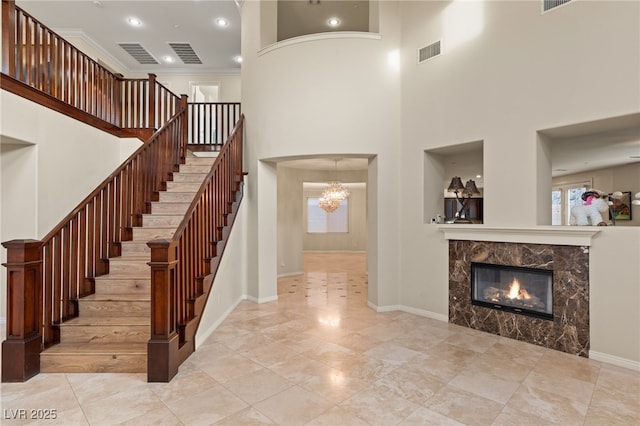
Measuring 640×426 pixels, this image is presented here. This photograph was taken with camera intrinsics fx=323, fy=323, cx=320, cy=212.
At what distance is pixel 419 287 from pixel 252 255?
111 inches

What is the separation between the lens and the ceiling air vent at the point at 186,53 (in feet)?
27.5

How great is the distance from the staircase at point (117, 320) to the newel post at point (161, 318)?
29 centimetres

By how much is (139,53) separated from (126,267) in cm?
727

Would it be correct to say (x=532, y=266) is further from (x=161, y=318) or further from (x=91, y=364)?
(x=91, y=364)

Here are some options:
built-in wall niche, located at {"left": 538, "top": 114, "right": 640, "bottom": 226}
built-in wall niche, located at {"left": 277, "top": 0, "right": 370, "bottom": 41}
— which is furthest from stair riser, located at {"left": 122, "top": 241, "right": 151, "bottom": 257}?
built-in wall niche, located at {"left": 277, "top": 0, "right": 370, "bottom": 41}

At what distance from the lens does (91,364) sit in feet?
9.72

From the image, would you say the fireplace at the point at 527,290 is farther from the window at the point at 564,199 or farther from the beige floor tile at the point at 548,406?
the window at the point at 564,199

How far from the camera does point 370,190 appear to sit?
523 cm

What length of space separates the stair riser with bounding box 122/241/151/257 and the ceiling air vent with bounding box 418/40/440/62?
4735mm

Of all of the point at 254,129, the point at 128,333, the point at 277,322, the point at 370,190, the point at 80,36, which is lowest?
the point at 277,322

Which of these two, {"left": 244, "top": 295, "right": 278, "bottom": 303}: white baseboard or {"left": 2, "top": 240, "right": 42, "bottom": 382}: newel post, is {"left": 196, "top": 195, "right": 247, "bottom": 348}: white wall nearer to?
{"left": 244, "top": 295, "right": 278, "bottom": 303}: white baseboard

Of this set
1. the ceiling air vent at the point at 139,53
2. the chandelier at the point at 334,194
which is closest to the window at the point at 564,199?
the chandelier at the point at 334,194

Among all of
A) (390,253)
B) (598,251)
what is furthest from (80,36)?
(598,251)

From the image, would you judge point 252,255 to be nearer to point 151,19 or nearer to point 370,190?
point 370,190
